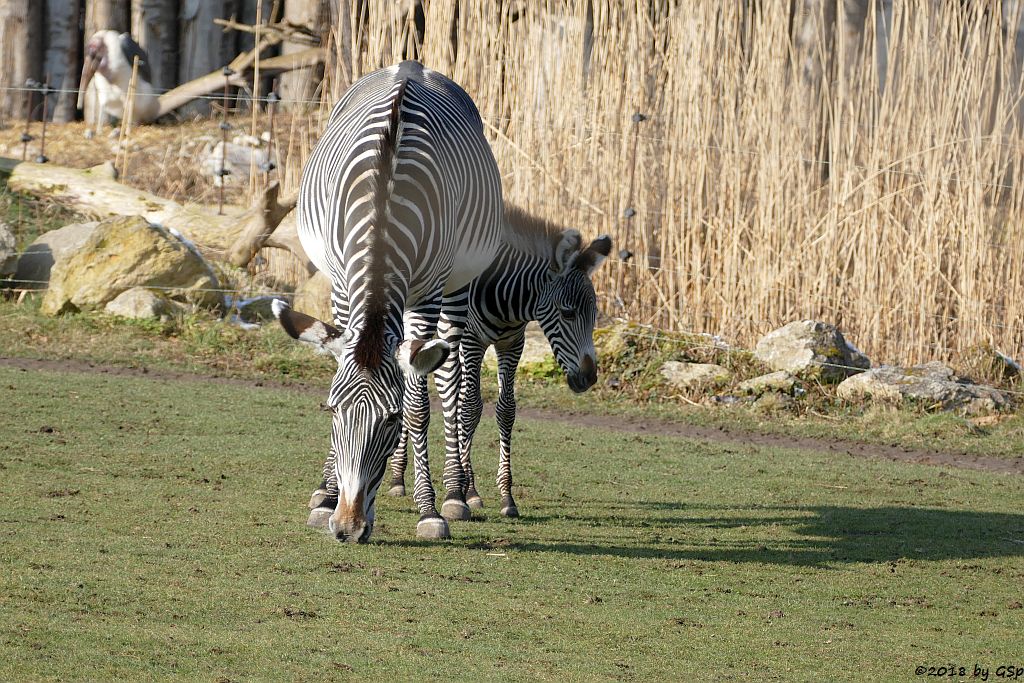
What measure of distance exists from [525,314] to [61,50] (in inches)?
662

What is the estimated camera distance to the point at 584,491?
7.34m

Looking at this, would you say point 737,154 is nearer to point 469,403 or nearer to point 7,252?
point 469,403

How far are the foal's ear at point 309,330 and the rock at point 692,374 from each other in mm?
6267

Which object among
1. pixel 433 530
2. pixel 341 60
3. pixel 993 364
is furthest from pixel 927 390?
pixel 341 60

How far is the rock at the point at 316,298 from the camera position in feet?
39.9

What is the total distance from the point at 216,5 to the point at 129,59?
226 cm

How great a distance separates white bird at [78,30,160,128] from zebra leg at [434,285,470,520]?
14591 mm

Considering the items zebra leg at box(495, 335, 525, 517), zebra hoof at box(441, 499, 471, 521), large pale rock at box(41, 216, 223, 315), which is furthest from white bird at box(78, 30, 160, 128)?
zebra hoof at box(441, 499, 471, 521)

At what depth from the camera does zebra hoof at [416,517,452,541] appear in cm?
592

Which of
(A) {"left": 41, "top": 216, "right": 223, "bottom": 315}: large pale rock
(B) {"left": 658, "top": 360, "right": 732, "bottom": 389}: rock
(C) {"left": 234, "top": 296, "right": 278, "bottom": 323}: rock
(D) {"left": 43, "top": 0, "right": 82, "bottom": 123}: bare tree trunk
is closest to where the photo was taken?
(B) {"left": 658, "top": 360, "right": 732, "bottom": 389}: rock

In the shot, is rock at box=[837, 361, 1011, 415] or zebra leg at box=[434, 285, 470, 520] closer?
zebra leg at box=[434, 285, 470, 520]

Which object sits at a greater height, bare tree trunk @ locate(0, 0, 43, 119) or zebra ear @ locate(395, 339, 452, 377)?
bare tree trunk @ locate(0, 0, 43, 119)

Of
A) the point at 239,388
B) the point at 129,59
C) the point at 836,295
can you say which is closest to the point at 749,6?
the point at 836,295

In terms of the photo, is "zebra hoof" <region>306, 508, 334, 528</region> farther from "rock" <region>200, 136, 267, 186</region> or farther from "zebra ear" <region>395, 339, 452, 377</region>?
"rock" <region>200, 136, 267, 186</region>
